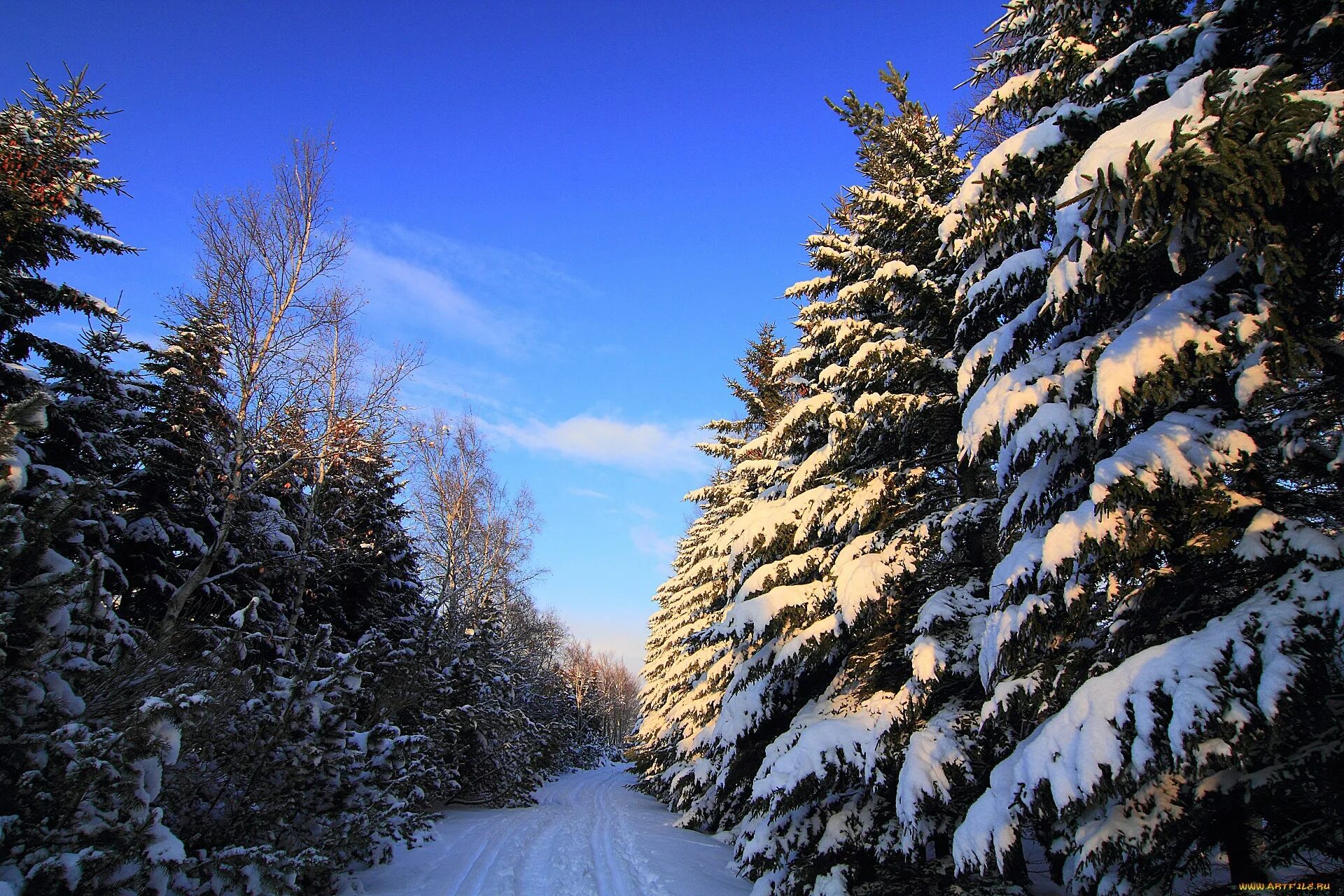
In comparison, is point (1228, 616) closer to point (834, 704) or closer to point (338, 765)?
point (834, 704)

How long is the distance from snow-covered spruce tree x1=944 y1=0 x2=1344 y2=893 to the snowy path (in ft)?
19.3

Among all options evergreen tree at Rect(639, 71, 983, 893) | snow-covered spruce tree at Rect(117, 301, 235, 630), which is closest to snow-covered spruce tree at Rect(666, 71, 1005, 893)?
evergreen tree at Rect(639, 71, 983, 893)

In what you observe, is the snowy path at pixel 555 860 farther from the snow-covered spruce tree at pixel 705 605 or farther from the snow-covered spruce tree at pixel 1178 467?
the snow-covered spruce tree at pixel 1178 467

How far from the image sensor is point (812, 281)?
402 inches

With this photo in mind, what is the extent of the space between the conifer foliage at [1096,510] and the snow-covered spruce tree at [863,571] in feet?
0.16

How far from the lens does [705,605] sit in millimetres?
17078

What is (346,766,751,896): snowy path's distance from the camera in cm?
807

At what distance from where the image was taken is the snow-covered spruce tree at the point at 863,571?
6441 mm

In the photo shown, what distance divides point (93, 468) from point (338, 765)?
6.98m

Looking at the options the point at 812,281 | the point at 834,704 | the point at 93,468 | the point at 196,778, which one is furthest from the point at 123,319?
the point at 834,704

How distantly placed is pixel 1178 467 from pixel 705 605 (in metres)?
14.2

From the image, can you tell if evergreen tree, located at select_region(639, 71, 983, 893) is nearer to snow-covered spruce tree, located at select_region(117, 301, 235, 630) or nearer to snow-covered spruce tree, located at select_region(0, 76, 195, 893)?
snow-covered spruce tree, located at select_region(0, 76, 195, 893)

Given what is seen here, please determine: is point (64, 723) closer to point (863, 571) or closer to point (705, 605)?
point (863, 571)

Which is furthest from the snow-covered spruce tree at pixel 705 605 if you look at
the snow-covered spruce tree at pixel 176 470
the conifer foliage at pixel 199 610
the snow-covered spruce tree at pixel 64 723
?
the snow-covered spruce tree at pixel 176 470
